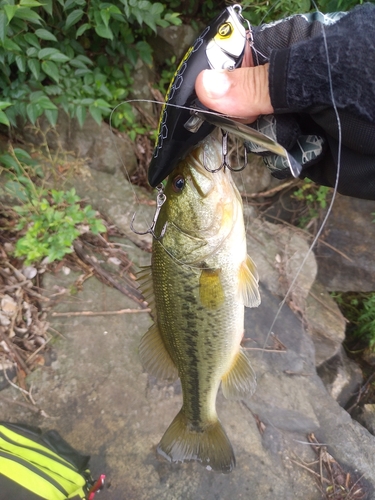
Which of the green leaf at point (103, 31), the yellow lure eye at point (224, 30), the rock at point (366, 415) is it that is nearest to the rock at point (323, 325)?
the rock at point (366, 415)

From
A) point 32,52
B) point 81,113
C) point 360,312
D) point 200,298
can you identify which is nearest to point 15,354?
point 200,298

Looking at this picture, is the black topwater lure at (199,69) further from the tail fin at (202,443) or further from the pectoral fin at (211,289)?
the tail fin at (202,443)

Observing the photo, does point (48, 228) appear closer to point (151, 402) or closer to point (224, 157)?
point (151, 402)

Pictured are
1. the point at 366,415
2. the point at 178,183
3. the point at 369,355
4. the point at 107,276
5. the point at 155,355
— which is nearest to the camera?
the point at 178,183

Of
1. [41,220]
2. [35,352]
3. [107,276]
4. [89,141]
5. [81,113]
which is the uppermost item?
[81,113]

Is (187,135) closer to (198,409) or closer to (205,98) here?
(205,98)

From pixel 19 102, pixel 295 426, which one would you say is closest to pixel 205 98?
pixel 19 102
